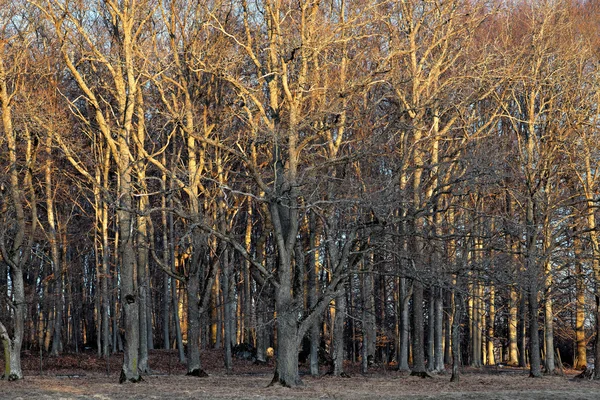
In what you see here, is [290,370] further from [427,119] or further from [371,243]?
[427,119]

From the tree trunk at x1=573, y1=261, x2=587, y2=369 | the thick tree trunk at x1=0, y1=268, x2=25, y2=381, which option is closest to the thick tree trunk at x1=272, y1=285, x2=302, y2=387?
the thick tree trunk at x1=0, y1=268, x2=25, y2=381

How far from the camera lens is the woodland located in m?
18.5

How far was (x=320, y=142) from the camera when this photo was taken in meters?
24.0

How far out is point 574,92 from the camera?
25875 mm

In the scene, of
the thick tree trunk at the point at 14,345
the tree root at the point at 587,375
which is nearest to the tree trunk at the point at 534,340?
the tree root at the point at 587,375

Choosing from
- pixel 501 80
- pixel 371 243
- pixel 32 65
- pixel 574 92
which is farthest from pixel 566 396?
pixel 32 65

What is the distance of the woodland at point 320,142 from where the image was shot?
18.5m

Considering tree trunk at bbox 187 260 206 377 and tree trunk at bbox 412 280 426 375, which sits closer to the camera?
tree trunk at bbox 412 280 426 375

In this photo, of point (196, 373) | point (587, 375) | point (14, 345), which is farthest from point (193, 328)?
point (587, 375)

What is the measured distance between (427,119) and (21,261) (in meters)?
13.2

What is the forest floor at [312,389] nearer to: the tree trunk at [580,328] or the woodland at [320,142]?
the woodland at [320,142]

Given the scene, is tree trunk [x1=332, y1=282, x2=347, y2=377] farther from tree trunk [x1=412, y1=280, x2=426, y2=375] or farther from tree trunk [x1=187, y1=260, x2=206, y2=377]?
tree trunk [x1=187, y1=260, x2=206, y2=377]

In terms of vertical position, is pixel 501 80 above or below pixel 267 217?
above

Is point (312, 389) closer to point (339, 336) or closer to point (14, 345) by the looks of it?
point (339, 336)
